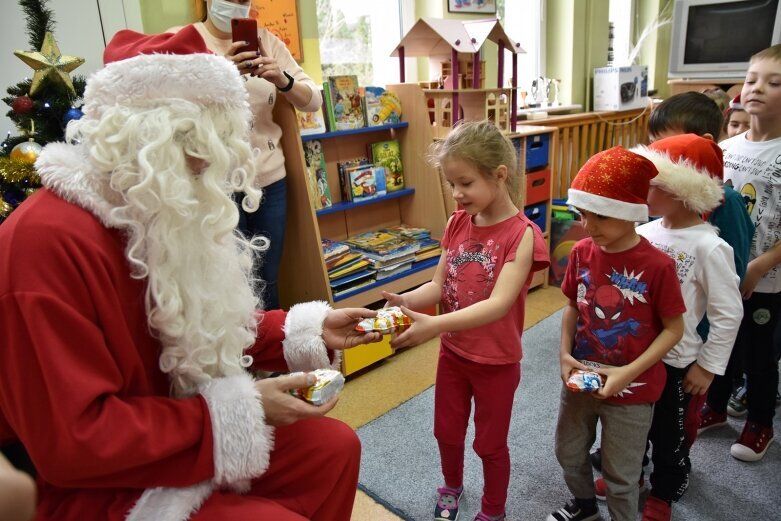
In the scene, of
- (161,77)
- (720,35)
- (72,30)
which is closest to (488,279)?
(161,77)

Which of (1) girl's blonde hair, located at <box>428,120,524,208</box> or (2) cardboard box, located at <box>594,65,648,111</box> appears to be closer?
(1) girl's blonde hair, located at <box>428,120,524,208</box>

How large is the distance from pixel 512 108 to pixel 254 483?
2714mm

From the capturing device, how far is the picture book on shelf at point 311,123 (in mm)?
2633

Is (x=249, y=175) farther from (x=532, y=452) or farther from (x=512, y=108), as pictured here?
(x=512, y=108)

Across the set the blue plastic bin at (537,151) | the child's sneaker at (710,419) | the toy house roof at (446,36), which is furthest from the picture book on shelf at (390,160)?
the child's sneaker at (710,419)

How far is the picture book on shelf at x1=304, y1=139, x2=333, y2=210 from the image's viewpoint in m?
2.73

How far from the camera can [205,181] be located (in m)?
1.10

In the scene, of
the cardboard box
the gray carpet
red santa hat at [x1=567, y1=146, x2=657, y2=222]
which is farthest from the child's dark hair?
the cardboard box

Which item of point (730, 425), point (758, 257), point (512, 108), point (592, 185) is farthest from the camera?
point (512, 108)

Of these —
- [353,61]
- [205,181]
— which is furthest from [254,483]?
[353,61]

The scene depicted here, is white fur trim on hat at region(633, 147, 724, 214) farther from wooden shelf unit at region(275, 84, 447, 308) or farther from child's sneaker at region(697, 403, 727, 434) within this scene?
wooden shelf unit at region(275, 84, 447, 308)

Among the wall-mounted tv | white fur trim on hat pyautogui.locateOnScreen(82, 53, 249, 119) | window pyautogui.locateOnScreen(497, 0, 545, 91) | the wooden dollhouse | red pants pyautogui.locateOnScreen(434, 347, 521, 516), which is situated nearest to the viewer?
white fur trim on hat pyautogui.locateOnScreen(82, 53, 249, 119)

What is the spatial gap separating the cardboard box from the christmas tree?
3948mm

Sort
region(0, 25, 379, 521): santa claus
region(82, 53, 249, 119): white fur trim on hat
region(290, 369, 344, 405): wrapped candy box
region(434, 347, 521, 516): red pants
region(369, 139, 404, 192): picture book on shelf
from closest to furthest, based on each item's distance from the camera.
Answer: region(0, 25, 379, 521): santa claus, region(82, 53, 249, 119): white fur trim on hat, region(290, 369, 344, 405): wrapped candy box, region(434, 347, 521, 516): red pants, region(369, 139, 404, 192): picture book on shelf
